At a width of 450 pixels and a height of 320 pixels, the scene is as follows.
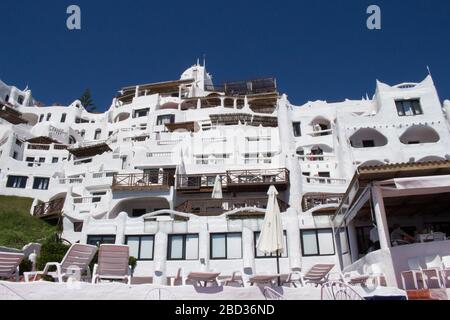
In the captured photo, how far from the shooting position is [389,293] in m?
8.24

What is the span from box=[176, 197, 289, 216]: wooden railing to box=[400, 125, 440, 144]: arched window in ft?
54.5

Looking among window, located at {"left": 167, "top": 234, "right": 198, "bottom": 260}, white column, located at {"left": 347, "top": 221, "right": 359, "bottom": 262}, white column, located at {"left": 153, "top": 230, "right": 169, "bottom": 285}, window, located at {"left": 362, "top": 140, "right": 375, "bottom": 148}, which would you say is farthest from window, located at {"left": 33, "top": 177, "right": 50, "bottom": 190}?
white column, located at {"left": 347, "top": 221, "right": 359, "bottom": 262}

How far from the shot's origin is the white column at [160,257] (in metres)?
20.2

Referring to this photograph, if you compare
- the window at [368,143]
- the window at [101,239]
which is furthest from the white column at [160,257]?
the window at [368,143]

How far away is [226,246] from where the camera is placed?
21.3 m

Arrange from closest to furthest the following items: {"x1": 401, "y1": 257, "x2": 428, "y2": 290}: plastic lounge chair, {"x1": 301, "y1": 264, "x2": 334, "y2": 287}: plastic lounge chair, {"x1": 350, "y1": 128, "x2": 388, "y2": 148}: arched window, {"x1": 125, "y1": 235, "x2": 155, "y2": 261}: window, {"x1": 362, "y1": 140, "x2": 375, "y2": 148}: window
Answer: {"x1": 401, "y1": 257, "x2": 428, "y2": 290}: plastic lounge chair → {"x1": 301, "y1": 264, "x2": 334, "y2": 287}: plastic lounge chair → {"x1": 125, "y1": 235, "x2": 155, "y2": 261}: window → {"x1": 350, "y1": 128, "x2": 388, "y2": 148}: arched window → {"x1": 362, "y1": 140, "x2": 375, "y2": 148}: window

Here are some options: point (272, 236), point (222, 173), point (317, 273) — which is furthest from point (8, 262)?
point (222, 173)

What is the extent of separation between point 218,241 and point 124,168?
19317mm

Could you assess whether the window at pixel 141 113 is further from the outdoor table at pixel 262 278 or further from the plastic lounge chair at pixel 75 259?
the outdoor table at pixel 262 278

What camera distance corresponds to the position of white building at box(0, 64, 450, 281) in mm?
21250

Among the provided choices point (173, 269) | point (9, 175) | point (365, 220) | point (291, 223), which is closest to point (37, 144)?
point (9, 175)

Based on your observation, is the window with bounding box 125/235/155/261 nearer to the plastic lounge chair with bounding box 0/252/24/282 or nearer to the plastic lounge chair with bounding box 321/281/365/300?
the plastic lounge chair with bounding box 0/252/24/282

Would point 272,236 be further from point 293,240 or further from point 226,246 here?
point 226,246
